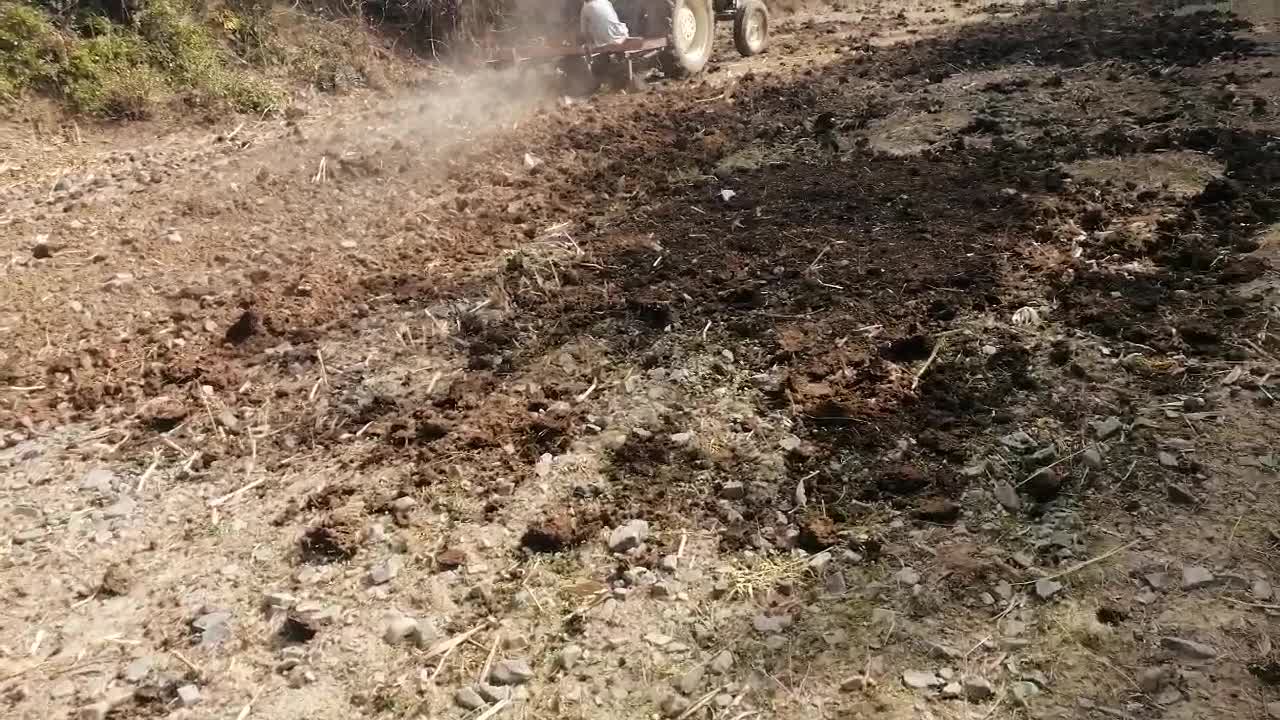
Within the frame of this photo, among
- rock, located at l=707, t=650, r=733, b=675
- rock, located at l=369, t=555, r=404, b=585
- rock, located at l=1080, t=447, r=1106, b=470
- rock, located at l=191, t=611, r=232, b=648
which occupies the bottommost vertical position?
rock, located at l=707, t=650, r=733, b=675

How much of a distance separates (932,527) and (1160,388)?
146 cm

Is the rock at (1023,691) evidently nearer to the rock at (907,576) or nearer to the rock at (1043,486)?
the rock at (907,576)

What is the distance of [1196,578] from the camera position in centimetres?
288

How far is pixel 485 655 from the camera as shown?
2934 mm

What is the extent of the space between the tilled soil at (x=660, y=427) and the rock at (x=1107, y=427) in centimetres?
7

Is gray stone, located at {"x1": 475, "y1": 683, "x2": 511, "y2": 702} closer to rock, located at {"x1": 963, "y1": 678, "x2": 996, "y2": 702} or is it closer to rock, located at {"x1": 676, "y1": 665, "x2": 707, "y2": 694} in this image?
rock, located at {"x1": 676, "y1": 665, "x2": 707, "y2": 694}

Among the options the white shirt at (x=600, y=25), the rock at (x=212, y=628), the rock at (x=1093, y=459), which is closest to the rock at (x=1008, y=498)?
the rock at (x=1093, y=459)

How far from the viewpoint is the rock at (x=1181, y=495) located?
3.20 meters

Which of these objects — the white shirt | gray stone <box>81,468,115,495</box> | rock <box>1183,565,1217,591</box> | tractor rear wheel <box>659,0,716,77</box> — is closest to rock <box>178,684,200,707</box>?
gray stone <box>81,468,115,495</box>

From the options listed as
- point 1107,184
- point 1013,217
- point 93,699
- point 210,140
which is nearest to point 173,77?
point 210,140

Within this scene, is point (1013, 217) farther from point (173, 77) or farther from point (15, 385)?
point (173, 77)

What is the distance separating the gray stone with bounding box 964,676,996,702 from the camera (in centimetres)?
262

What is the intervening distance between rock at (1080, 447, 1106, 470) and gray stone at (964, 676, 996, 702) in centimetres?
125

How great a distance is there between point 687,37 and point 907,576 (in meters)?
8.83
